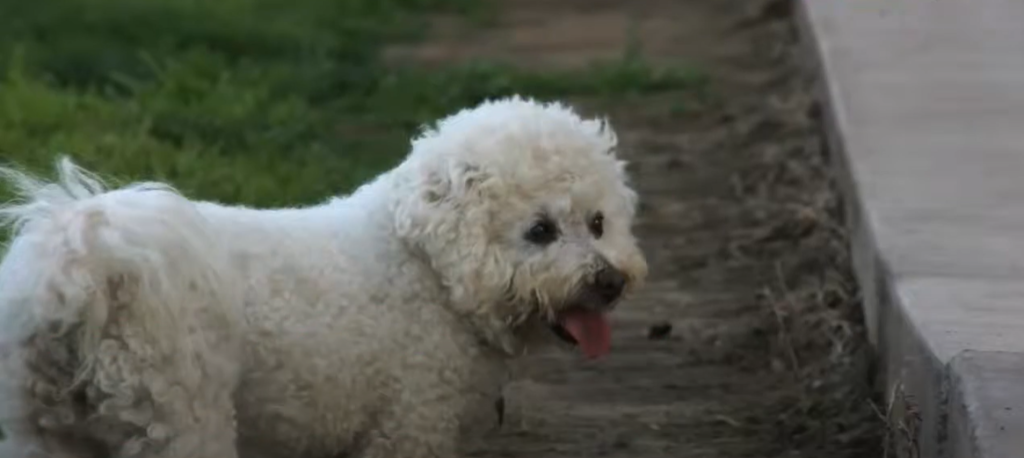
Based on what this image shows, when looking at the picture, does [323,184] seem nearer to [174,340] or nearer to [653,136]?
[653,136]

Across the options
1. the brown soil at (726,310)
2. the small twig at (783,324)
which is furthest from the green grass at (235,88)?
the small twig at (783,324)

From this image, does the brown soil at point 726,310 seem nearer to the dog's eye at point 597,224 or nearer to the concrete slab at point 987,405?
the concrete slab at point 987,405

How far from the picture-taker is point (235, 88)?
438 inches

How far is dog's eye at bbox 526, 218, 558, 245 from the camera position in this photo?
543 centimetres

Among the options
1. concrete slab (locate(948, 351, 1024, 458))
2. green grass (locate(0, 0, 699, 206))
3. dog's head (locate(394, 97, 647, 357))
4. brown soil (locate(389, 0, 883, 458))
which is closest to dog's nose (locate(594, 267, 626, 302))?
dog's head (locate(394, 97, 647, 357))

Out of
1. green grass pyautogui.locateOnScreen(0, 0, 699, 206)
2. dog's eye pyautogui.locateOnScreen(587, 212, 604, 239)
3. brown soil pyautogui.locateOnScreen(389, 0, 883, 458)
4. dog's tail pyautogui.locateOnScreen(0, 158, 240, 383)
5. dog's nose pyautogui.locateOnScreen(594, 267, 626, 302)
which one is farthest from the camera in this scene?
green grass pyautogui.locateOnScreen(0, 0, 699, 206)

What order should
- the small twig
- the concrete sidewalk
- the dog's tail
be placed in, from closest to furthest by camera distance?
the dog's tail → the concrete sidewalk → the small twig

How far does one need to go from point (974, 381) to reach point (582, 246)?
3.06ft

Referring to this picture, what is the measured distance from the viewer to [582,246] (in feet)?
17.8

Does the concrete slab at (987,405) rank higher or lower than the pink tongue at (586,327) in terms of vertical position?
lower

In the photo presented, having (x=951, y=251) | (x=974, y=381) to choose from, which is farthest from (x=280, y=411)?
(x=951, y=251)

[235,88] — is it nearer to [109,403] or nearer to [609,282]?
[609,282]

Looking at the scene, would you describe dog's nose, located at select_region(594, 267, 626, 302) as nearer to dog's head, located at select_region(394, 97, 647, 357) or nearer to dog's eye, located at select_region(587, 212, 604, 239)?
dog's head, located at select_region(394, 97, 647, 357)

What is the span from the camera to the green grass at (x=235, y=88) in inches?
351
